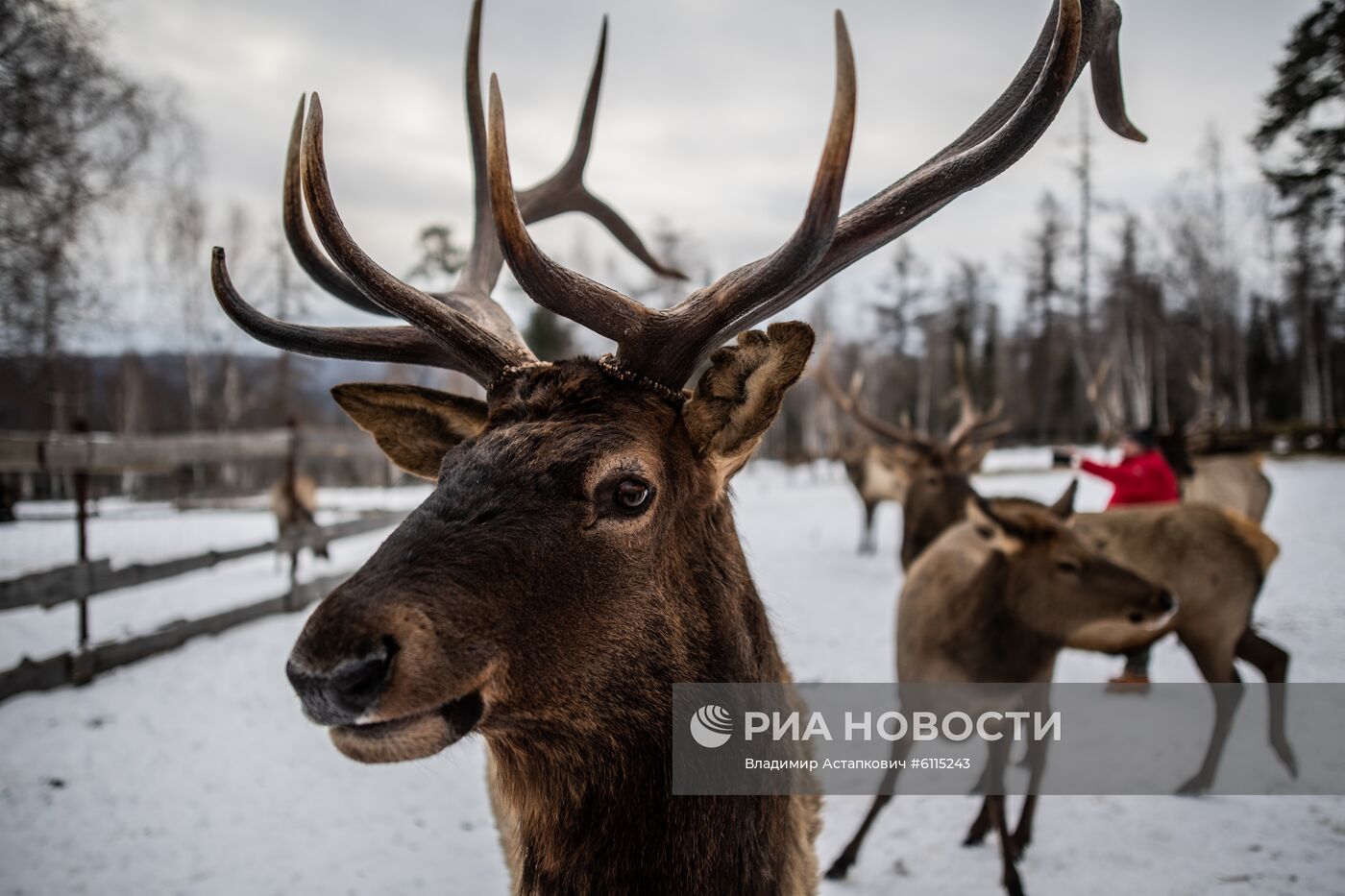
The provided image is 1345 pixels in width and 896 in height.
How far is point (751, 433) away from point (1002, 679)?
8.32 feet

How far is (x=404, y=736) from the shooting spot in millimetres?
1166

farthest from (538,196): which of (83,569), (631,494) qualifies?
(83,569)

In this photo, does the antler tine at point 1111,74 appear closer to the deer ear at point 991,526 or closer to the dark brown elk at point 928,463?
the deer ear at point 991,526

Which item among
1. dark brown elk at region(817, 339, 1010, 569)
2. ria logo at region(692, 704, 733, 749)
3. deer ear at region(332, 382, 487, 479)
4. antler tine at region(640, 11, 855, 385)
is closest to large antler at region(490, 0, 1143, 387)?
antler tine at region(640, 11, 855, 385)

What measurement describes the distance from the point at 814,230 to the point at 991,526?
8.65ft

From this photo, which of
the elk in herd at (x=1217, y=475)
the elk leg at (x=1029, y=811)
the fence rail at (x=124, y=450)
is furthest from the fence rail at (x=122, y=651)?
the elk in herd at (x=1217, y=475)

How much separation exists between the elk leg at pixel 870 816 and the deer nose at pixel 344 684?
3163mm

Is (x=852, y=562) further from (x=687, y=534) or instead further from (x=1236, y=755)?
(x=687, y=534)

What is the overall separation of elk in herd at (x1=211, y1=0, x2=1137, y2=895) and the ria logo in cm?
8

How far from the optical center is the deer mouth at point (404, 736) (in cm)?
115

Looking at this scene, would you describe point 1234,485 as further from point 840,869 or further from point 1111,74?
point 1111,74

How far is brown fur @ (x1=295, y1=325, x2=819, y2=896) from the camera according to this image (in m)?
1.22

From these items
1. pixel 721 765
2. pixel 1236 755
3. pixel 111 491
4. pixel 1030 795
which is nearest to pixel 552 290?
pixel 721 765

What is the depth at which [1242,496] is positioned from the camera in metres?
8.58
